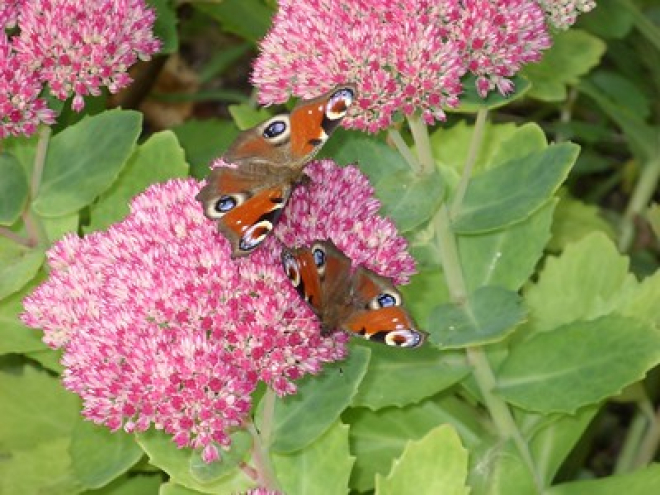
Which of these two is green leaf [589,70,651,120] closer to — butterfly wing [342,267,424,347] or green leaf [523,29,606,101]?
green leaf [523,29,606,101]

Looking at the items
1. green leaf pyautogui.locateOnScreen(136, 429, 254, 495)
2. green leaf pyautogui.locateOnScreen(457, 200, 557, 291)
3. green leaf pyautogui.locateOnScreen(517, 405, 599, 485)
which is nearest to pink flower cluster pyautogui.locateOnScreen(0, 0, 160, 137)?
green leaf pyautogui.locateOnScreen(136, 429, 254, 495)

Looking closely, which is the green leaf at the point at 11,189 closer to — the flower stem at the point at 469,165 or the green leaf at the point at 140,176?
the green leaf at the point at 140,176

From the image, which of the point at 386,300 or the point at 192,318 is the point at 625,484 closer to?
the point at 386,300

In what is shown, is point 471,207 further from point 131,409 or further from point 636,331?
point 131,409

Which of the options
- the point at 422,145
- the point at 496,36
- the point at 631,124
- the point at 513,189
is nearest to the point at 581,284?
the point at 513,189

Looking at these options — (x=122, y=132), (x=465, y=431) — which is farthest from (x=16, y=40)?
(x=465, y=431)

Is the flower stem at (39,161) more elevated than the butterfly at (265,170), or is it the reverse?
the butterfly at (265,170)

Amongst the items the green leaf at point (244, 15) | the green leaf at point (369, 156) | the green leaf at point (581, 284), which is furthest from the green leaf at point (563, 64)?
the green leaf at point (369, 156)
